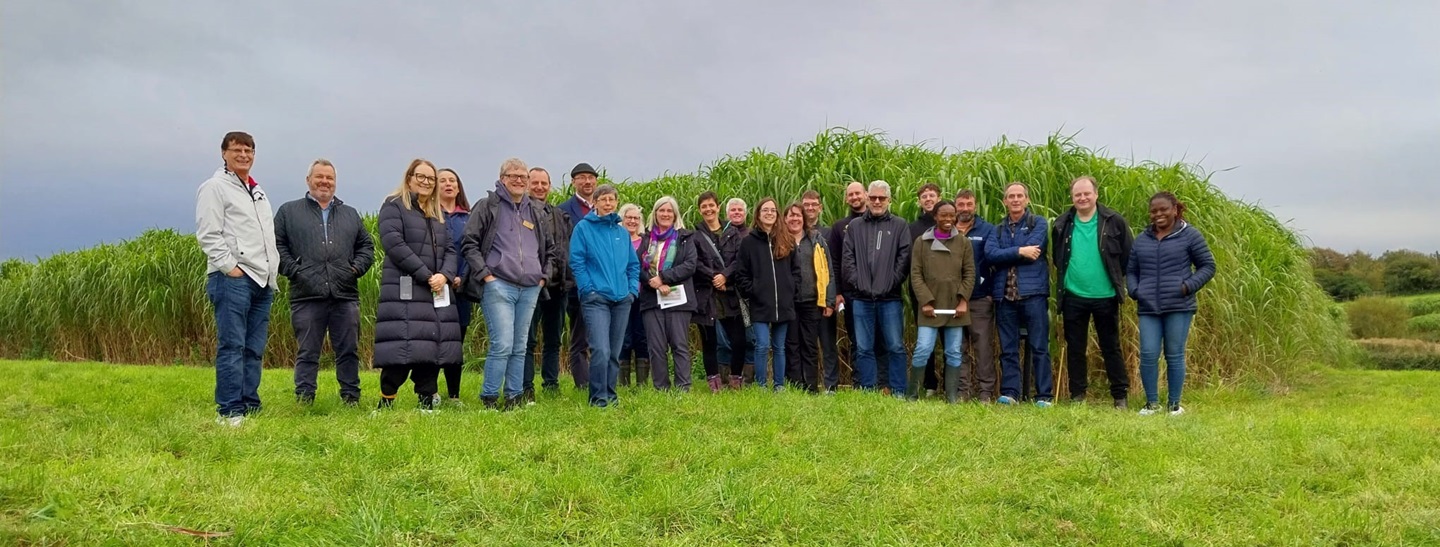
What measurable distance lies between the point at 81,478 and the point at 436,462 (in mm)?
1296

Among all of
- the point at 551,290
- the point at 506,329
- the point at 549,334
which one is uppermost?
the point at 551,290

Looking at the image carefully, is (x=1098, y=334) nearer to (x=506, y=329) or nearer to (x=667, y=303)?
(x=667, y=303)

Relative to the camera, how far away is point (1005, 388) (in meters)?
6.39

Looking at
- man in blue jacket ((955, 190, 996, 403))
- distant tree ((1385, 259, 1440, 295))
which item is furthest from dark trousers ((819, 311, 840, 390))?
distant tree ((1385, 259, 1440, 295))

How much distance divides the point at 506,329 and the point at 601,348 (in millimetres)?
614

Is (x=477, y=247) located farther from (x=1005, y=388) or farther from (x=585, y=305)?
(x=1005, y=388)

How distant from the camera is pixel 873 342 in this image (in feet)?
21.8

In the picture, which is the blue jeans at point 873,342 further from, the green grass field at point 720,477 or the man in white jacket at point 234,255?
the man in white jacket at point 234,255

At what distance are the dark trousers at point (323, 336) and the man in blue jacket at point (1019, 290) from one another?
464 cm

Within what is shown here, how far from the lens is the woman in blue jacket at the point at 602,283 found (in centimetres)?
535

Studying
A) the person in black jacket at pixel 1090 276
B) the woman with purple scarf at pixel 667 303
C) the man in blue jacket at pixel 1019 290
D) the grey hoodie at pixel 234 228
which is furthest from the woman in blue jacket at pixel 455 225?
the person in black jacket at pixel 1090 276

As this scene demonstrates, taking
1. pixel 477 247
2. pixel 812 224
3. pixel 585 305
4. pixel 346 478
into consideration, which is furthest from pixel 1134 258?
pixel 346 478

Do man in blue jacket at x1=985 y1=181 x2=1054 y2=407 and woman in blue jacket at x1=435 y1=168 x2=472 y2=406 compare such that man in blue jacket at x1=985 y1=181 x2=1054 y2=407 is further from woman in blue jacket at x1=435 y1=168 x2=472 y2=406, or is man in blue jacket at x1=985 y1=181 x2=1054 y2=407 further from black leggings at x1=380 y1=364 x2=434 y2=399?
black leggings at x1=380 y1=364 x2=434 y2=399

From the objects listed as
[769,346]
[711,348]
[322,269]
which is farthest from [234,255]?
[769,346]
